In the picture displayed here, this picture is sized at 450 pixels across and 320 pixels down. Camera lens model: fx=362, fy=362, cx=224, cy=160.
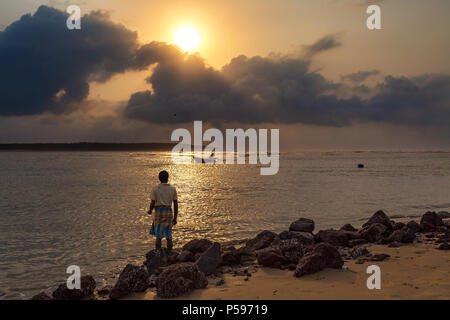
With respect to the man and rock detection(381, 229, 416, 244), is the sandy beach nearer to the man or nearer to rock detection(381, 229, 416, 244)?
rock detection(381, 229, 416, 244)

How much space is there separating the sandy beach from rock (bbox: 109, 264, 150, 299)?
0.23 meters

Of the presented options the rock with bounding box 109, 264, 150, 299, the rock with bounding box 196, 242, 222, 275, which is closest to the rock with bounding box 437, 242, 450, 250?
the rock with bounding box 196, 242, 222, 275

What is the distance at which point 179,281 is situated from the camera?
8.19m

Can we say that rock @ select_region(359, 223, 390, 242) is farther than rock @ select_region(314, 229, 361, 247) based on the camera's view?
Yes

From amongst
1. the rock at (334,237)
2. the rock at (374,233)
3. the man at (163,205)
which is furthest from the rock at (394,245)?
the man at (163,205)

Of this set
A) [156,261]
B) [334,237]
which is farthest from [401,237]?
[156,261]

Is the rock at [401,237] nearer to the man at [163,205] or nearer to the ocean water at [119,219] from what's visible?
the ocean water at [119,219]

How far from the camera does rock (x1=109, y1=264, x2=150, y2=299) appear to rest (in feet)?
27.2

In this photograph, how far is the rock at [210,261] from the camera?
9.58m

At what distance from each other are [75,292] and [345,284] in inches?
246
